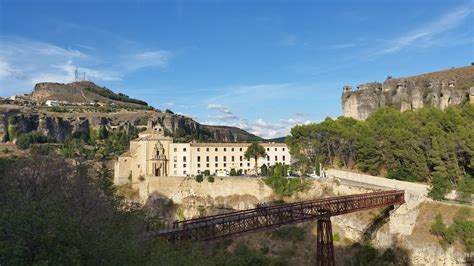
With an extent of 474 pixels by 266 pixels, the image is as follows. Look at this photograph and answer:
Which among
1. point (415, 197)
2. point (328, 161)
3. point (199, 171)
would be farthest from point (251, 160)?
point (415, 197)

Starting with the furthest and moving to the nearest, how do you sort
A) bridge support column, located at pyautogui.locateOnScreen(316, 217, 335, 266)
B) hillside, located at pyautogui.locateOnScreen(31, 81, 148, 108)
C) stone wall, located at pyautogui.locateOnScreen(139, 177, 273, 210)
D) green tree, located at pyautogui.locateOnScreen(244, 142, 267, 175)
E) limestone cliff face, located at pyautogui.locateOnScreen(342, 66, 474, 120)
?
hillside, located at pyautogui.locateOnScreen(31, 81, 148, 108) < green tree, located at pyautogui.locateOnScreen(244, 142, 267, 175) < limestone cliff face, located at pyautogui.locateOnScreen(342, 66, 474, 120) < stone wall, located at pyautogui.locateOnScreen(139, 177, 273, 210) < bridge support column, located at pyautogui.locateOnScreen(316, 217, 335, 266)

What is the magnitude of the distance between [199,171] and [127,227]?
45.3 meters

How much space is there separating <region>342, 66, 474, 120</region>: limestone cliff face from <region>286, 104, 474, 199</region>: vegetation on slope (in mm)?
11717

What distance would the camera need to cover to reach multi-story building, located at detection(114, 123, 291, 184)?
60719 millimetres

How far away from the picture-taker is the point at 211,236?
80.0 feet

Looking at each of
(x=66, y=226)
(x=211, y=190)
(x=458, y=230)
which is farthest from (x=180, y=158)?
(x=66, y=226)

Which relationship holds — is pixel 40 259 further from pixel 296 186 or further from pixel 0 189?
pixel 296 186

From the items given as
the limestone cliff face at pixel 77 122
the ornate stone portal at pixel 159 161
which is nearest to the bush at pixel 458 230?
the ornate stone portal at pixel 159 161

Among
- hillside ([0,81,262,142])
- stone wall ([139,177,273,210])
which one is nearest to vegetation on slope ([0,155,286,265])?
stone wall ([139,177,273,210])

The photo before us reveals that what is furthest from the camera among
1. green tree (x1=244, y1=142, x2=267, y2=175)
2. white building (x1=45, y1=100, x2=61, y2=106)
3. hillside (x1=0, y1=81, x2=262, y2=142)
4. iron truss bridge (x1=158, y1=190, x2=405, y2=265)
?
white building (x1=45, y1=100, x2=61, y2=106)

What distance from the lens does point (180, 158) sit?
63000 mm

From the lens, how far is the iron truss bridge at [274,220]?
22.7m

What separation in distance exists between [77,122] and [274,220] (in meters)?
96.1

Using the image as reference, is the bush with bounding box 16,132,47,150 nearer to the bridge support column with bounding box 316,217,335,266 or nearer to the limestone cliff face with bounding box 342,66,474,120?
the limestone cliff face with bounding box 342,66,474,120
